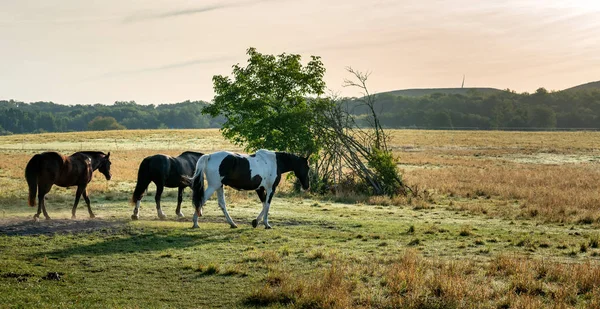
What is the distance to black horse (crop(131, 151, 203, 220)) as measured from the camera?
691 inches

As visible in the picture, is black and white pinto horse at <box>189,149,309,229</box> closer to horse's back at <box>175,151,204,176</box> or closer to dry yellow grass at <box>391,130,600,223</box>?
horse's back at <box>175,151,204,176</box>

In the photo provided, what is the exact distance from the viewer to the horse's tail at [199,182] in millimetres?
15852

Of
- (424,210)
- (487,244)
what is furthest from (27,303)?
(424,210)

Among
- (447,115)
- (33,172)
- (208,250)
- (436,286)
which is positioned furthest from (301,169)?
(447,115)

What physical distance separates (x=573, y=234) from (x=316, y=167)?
14.2 meters

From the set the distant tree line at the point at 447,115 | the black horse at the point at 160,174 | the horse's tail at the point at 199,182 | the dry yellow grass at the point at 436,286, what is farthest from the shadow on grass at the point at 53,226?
the distant tree line at the point at 447,115

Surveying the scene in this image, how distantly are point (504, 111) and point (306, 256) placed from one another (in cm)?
13506

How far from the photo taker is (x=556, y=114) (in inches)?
5448

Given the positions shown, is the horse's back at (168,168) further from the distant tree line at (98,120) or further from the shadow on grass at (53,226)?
the distant tree line at (98,120)

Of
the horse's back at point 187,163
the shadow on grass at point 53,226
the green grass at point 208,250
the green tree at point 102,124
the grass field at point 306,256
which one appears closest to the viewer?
the grass field at point 306,256

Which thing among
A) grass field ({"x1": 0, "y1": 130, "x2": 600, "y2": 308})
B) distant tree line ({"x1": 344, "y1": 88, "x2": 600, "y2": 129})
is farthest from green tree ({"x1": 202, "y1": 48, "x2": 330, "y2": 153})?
distant tree line ({"x1": 344, "y1": 88, "x2": 600, "y2": 129})

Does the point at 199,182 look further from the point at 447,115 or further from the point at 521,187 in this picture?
the point at 447,115

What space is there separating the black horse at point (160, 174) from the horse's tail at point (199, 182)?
6.94ft

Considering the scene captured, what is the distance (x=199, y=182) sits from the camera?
16.0 meters
